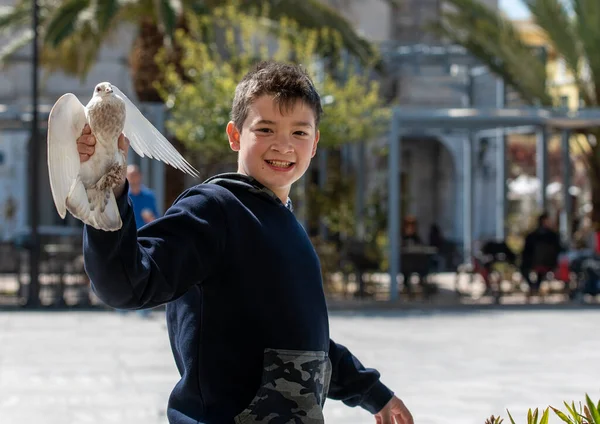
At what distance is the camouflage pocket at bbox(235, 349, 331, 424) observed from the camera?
2502mm

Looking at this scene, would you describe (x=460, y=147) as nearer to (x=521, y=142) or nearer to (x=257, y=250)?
(x=521, y=142)

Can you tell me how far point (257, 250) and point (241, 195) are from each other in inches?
6.1

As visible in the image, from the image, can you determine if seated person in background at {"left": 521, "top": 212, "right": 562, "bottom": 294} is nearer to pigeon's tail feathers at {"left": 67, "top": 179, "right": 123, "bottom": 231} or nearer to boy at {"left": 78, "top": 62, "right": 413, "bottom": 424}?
boy at {"left": 78, "top": 62, "right": 413, "bottom": 424}

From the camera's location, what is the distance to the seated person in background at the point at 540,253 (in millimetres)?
17828

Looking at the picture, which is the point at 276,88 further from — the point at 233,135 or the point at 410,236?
the point at 410,236

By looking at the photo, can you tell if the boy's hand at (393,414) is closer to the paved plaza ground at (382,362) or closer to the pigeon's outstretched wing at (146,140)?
the pigeon's outstretched wing at (146,140)

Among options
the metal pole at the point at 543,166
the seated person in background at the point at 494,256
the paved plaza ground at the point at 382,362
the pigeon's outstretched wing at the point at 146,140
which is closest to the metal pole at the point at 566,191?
the metal pole at the point at 543,166

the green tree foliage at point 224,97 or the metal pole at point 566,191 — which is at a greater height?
the green tree foliage at point 224,97

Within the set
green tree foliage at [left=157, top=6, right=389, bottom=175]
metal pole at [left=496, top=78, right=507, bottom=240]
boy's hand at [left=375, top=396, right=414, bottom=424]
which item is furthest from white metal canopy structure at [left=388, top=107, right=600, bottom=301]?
boy's hand at [left=375, top=396, right=414, bottom=424]

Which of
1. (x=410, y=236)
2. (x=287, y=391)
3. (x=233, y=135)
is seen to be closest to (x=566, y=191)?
(x=410, y=236)

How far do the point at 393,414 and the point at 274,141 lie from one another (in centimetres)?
88

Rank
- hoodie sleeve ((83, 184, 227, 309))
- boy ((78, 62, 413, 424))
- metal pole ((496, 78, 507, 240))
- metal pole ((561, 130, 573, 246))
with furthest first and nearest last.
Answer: metal pole ((496, 78, 507, 240))
metal pole ((561, 130, 573, 246))
boy ((78, 62, 413, 424))
hoodie sleeve ((83, 184, 227, 309))

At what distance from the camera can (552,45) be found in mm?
20656

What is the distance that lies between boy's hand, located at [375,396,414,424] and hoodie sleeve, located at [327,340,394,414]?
0.02 metres
